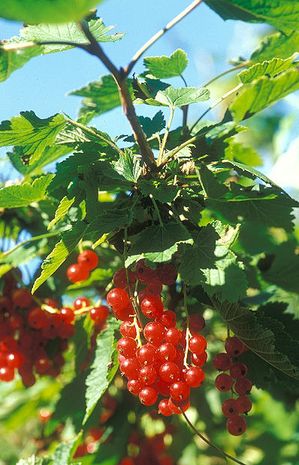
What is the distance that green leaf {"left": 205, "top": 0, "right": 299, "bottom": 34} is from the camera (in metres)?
1.20

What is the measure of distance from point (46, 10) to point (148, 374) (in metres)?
0.75

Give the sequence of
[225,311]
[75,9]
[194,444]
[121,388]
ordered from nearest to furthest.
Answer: [75,9]
[225,311]
[121,388]
[194,444]

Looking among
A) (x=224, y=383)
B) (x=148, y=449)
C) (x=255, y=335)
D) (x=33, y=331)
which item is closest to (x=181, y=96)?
(x=255, y=335)

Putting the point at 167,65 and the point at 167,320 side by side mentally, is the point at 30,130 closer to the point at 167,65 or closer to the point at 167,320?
the point at 167,65

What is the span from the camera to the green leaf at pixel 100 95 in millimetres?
1726

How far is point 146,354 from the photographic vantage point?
1284 millimetres

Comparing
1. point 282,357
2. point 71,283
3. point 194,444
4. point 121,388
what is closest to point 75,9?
point 282,357

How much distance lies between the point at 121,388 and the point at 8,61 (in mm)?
1549

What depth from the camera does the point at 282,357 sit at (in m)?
1.33

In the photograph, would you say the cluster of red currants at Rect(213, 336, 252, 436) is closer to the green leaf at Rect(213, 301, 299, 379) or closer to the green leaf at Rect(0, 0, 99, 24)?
the green leaf at Rect(213, 301, 299, 379)

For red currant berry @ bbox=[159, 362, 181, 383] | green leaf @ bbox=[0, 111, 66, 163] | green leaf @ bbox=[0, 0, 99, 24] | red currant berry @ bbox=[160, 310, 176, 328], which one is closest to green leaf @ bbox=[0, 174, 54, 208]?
green leaf @ bbox=[0, 111, 66, 163]

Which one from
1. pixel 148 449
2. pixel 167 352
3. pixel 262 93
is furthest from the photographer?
pixel 148 449

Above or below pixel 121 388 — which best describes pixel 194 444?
below

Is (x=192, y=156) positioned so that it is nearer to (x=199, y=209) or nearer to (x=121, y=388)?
(x=199, y=209)
